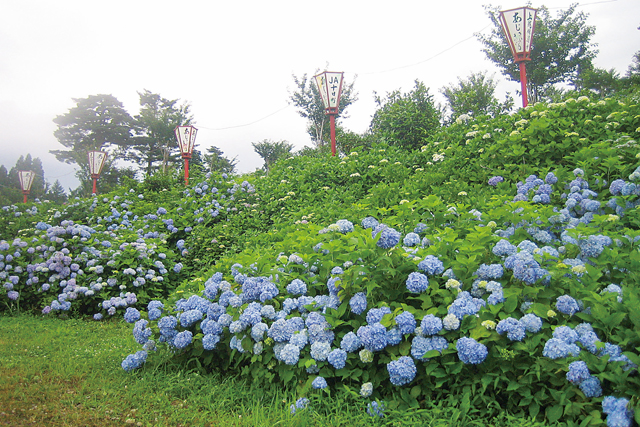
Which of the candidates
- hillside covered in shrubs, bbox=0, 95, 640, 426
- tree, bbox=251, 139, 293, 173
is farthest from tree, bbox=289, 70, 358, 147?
hillside covered in shrubs, bbox=0, 95, 640, 426

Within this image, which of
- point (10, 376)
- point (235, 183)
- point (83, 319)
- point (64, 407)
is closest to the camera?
point (64, 407)

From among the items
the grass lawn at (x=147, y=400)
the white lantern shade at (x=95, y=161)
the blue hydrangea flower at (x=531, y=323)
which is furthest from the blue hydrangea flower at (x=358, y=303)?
the white lantern shade at (x=95, y=161)

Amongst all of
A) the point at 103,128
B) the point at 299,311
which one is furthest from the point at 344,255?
the point at 103,128

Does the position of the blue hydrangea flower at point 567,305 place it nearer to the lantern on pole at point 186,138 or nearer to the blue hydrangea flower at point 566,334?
the blue hydrangea flower at point 566,334

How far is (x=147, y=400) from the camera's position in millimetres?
2514

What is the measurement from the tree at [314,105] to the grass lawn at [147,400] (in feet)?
74.9

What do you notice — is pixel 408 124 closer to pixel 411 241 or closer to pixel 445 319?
pixel 411 241

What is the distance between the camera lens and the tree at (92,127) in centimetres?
2855

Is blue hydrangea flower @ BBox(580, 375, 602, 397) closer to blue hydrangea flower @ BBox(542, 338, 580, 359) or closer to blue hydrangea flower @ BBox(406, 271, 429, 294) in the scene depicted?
blue hydrangea flower @ BBox(542, 338, 580, 359)

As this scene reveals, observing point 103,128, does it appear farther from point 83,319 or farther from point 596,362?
point 596,362

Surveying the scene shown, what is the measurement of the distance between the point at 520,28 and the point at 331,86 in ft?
12.1

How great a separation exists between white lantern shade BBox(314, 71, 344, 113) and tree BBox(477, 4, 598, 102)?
57.4 ft

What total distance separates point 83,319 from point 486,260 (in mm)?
4699

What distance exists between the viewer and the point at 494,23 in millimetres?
22703
